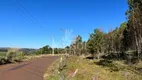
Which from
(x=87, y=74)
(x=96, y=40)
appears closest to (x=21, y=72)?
(x=87, y=74)

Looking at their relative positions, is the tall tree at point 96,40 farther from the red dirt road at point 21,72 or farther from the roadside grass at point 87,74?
the red dirt road at point 21,72

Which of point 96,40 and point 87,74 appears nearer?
point 87,74

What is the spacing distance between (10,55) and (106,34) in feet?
123

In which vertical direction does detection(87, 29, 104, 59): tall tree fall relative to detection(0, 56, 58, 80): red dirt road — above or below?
above

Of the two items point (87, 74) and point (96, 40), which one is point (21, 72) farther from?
point (96, 40)

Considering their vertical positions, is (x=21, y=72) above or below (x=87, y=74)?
above

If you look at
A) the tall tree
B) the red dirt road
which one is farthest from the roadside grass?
the tall tree

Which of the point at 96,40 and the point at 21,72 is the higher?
the point at 96,40

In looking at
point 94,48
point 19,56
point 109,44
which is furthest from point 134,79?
point 109,44

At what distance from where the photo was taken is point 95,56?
63812 millimetres

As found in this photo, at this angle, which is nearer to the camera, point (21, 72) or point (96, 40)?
point (21, 72)

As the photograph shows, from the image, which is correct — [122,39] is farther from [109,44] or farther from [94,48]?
[94,48]

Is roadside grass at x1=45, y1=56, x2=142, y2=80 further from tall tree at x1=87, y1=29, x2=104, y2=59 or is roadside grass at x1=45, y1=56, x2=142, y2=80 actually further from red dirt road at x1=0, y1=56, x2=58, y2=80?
tall tree at x1=87, y1=29, x2=104, y2=59

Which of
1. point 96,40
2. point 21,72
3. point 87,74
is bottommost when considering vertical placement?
point 87,74
